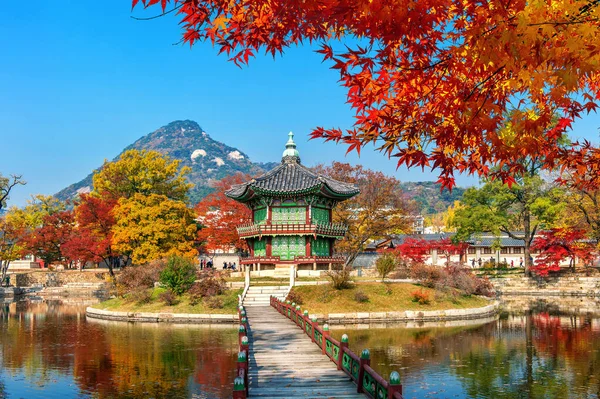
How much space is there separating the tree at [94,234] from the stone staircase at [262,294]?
875 inches

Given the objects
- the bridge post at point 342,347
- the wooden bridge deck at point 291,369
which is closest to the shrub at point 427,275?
the wooden bridge deck at point 291,369

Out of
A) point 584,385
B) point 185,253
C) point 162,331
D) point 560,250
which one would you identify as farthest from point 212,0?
point 560,250

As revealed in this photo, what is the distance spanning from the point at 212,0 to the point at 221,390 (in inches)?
448

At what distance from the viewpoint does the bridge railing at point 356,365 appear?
A: 9117 millimetres

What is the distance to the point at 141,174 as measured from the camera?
58469mm

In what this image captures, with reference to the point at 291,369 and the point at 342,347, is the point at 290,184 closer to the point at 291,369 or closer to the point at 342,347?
the point at 291,369

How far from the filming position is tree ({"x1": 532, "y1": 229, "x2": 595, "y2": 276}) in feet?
153

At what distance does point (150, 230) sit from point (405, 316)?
24.9m

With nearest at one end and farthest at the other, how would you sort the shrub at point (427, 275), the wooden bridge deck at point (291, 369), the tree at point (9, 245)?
the wooden bridge deck at point (291, 369) → the shrub at point (427, 275) → the tree at point (9, 245)

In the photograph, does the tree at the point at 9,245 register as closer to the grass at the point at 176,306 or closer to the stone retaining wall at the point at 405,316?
the grass at the point at 176,306

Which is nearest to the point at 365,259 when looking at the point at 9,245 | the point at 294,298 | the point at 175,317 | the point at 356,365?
the point at 294,298

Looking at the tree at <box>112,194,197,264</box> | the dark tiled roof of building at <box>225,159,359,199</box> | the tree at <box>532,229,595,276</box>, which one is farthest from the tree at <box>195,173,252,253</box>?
the tree at <box>532,229,595,276</box>

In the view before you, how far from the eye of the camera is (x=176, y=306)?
107 ft

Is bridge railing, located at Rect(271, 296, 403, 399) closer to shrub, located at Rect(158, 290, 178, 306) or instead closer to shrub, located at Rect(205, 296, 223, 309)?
shrub, located at Rect(205, 296, 223, 309)
